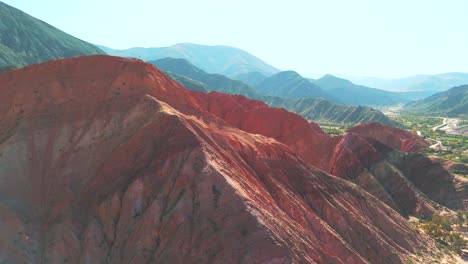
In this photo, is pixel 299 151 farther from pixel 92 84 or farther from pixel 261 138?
pixel 92 84

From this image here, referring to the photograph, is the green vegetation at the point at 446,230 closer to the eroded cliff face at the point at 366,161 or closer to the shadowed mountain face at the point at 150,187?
the eroded cliff face at the point at 366,161

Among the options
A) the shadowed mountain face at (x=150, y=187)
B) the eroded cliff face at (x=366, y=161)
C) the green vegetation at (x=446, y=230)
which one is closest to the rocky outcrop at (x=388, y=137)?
the eroded cliff face at (x=366, y=161)

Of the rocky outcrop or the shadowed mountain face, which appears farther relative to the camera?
the rocky outcrop

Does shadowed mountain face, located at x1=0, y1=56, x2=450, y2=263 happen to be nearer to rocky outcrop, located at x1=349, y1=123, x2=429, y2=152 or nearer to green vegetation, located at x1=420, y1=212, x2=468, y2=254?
green vegetation, located at x1=420, y1=212, x2=468, y2=254

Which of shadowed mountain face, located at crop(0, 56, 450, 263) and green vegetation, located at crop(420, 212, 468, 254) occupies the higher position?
shadowed mountain face, located at crop(0, 56, 450, 263)

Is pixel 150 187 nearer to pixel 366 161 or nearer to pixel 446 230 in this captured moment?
pixel 446 230

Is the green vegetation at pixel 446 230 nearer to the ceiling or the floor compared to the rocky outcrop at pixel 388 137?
nearer to the floor

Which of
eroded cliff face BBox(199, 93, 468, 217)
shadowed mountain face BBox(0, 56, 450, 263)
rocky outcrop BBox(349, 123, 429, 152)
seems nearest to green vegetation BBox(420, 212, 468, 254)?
eroded cliff face BBox(199, 93, 468, 217)

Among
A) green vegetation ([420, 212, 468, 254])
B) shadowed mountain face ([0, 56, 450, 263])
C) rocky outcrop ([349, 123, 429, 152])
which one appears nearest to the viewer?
shadowed mountain face ([0, 56, 450, 263])

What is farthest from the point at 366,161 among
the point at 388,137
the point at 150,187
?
the point at 150,187
